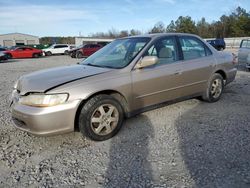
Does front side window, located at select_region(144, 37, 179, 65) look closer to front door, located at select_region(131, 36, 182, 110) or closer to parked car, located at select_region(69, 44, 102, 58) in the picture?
front door, located at select_region(131, 36, 182, 110)

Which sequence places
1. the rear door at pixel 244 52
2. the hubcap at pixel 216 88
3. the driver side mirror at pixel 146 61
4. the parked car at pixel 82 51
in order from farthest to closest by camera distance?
1. the parked car at pixel 82 51
2. the rear door at pixel 244 52
3. the hubcap at pixel 216 88
4. the driver side mirror at pixel 146 61

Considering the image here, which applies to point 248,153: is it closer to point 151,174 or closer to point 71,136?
point 151,174

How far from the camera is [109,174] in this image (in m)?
2.93

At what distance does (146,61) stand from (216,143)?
1.65m

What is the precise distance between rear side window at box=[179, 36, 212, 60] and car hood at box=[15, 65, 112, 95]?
1752mm

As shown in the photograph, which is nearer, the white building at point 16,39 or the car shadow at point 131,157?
the car shadow at point 131,157

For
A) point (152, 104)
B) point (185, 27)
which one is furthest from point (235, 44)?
point (152, 104)

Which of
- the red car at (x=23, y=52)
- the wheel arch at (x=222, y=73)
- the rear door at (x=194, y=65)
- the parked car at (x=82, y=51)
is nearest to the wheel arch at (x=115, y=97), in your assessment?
the rear door at (x=194, y=65)

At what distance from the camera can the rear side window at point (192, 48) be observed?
4.85m

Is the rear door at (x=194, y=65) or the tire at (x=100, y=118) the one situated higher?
the rear door at (x=194, y=65)

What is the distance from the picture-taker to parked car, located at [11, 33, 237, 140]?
134 inches

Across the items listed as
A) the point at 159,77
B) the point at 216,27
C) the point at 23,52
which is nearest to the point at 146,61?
the point at 159,77

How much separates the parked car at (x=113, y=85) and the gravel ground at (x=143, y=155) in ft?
1.11

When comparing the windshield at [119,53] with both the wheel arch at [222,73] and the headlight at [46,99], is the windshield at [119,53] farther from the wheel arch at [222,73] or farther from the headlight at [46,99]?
the wheel arch at [222,73]
